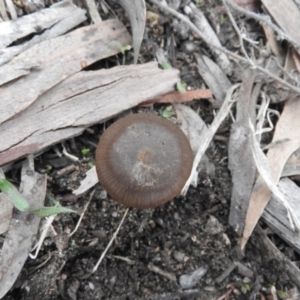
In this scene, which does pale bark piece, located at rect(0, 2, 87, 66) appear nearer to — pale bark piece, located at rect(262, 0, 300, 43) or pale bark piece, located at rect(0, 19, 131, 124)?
pale bark piece, located at rect(0, 19, 131, 124)

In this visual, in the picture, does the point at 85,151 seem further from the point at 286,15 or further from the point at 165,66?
the point at 286,15

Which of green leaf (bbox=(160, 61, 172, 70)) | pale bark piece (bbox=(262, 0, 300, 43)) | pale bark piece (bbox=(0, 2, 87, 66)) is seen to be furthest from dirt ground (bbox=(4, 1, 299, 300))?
pale bark piece (bbox=(262, 0, 300, 43))

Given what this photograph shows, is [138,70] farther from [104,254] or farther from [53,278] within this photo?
[53,278]

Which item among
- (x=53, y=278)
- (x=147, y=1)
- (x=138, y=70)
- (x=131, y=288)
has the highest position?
(x=147, y=1)

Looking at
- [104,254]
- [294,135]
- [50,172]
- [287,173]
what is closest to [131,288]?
[104,254]

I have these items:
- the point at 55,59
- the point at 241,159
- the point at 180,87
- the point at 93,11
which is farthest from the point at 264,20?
the point at 55,59
